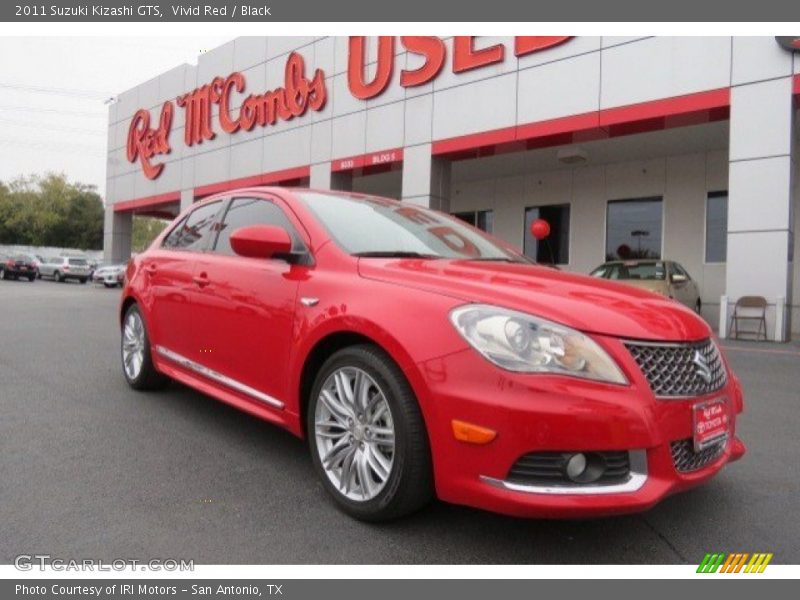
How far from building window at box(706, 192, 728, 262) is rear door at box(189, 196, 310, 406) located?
13830mm

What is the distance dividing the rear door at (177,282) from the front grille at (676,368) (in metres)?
2.72

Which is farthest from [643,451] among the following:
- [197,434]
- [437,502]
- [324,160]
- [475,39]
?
[324,160]

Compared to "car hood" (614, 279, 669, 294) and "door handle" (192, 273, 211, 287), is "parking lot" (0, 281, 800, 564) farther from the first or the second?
"car hood" (614, 279, 669, 294)

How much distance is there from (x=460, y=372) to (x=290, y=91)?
1816 centimetres

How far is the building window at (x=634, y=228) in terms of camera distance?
16.0 metres

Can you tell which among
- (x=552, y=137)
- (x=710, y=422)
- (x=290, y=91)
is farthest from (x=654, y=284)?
(x=290, y=91)

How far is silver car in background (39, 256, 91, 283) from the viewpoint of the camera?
3259 centimetres

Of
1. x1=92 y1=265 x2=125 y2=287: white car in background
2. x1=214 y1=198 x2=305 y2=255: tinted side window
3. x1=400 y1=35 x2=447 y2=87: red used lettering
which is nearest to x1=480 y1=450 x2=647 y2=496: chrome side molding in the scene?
x1=214 y1=198 x2=305 y2=255: tinted side window

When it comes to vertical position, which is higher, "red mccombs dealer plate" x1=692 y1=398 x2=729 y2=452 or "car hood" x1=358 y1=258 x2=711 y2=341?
"car hood" x1=358 y1=258 x2=711 y2=341

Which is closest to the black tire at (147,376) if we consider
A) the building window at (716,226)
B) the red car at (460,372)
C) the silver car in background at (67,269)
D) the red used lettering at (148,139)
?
the red car at (460,372)

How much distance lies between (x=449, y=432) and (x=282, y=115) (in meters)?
18.4

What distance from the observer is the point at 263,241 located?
3.11 meters

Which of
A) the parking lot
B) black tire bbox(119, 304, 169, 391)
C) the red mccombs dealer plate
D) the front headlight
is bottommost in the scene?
the parking lot

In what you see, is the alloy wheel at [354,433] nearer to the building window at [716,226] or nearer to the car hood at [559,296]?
the car hood at [559,296]
